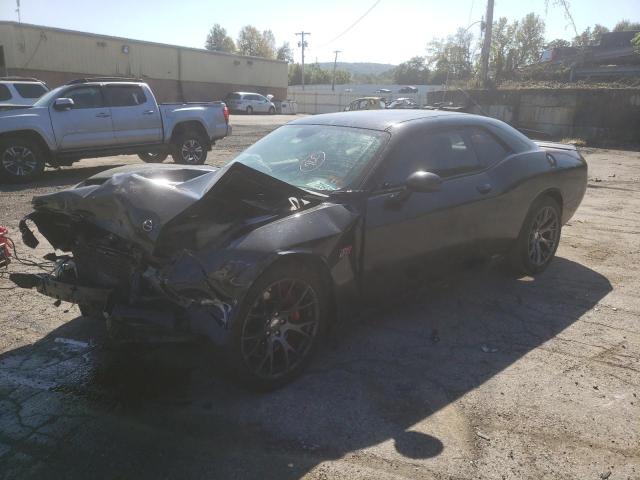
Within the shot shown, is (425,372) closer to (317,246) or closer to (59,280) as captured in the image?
(317,246)

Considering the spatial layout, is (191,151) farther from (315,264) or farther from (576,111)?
(576,111)

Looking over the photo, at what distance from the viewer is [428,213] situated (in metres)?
3.76

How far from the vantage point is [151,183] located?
3117mm

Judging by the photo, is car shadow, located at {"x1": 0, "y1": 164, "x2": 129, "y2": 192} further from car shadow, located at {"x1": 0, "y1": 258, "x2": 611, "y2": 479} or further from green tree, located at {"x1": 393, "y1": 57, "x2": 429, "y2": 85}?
green tree, located at {"x1": 393, "y1": 57, "x2": 429, "y2": 85}

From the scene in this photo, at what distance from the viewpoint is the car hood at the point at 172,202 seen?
2.93m

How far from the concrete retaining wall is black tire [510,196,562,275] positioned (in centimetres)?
1490

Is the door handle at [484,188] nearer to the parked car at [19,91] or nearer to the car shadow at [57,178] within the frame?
the car shadow at [57,178]

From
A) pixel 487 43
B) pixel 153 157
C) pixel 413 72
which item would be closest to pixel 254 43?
pixel 413 72

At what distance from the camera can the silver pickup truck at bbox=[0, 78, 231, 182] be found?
9.60 m

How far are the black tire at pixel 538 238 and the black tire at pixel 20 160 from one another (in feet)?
29.1

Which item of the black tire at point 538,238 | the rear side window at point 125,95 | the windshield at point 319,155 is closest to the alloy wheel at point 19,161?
the rear side window at point 125,95

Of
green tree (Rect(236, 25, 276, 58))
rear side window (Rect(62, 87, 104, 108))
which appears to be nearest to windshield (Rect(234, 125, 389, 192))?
rear side window (Rect(62, 87, 104, 108))

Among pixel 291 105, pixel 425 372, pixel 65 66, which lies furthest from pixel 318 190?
pixel 291 105

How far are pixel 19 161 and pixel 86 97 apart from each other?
73.5 inches
